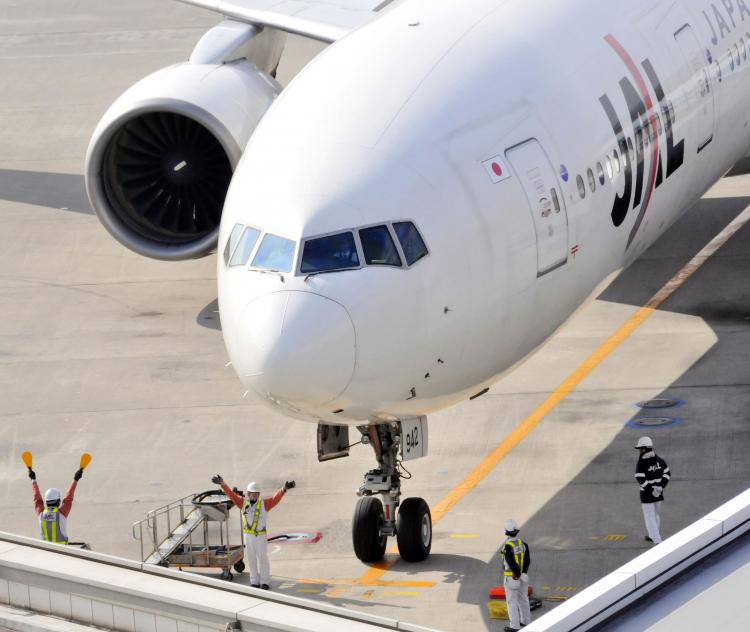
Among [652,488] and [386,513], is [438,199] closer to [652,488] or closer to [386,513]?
[386,513]

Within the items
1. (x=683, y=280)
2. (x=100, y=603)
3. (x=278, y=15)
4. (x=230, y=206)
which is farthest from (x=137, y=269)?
(x=100, y=603)

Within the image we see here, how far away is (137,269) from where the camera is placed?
28.4 m

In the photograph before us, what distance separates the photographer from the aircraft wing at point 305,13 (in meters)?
25.7

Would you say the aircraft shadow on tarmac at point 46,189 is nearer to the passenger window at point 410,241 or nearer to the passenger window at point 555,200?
the passenger window at point 555,200

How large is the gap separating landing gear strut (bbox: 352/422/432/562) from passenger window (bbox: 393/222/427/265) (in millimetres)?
2364

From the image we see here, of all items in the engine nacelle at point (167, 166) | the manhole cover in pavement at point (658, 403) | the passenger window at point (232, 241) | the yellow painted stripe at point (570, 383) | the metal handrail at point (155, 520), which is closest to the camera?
the passenger window at point (232, 241)

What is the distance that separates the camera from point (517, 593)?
16.6m

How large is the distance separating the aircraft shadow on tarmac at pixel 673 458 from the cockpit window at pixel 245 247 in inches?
165

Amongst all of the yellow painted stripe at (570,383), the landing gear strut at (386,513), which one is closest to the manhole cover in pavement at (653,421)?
the yellow painted stripe at (570,383)

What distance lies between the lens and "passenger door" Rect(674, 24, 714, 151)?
21234 millimetres

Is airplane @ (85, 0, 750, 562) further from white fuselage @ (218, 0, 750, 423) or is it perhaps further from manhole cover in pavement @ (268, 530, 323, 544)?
manhole cover in pavement @ (268, 530, 323, 544)

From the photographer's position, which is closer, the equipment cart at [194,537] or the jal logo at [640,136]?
the equipment cart at [194,537]

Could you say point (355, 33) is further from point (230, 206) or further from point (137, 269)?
point (137, 269)

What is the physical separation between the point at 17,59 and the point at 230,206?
2657 centimetres
